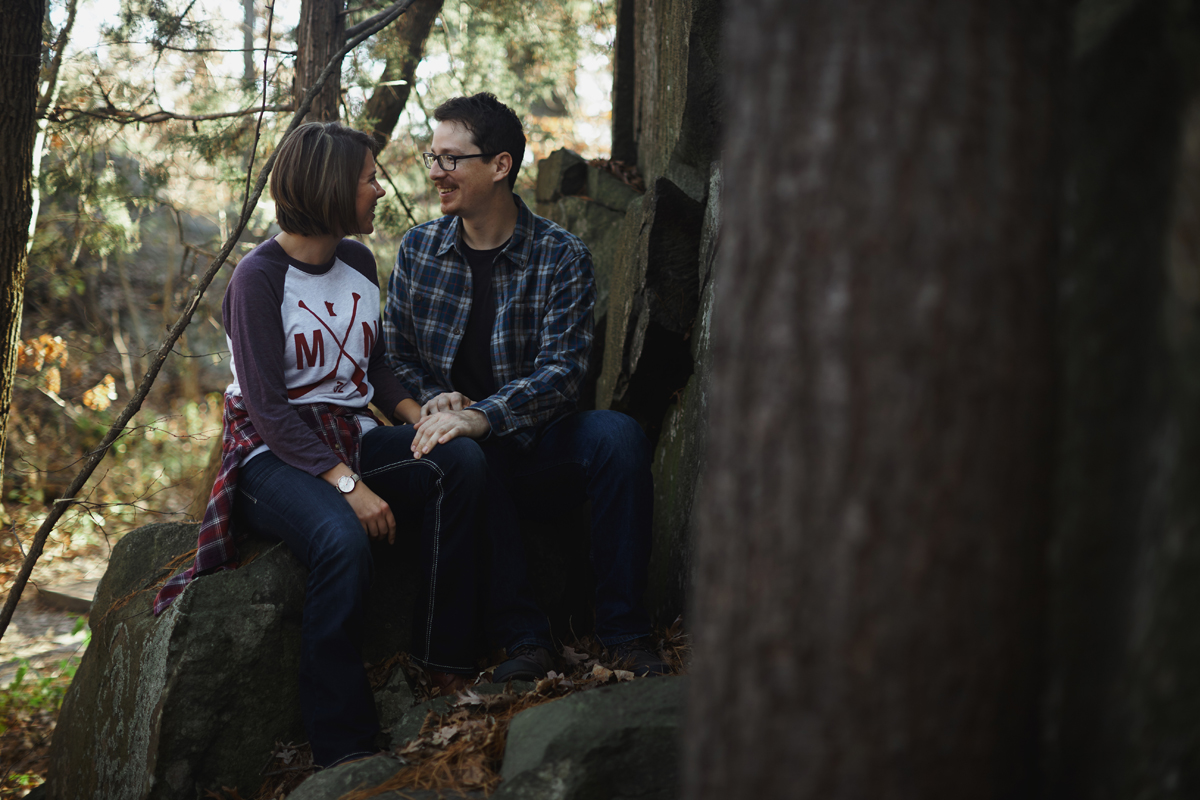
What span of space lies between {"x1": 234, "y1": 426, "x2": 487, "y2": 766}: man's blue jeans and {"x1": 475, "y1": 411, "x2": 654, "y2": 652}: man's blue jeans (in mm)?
132

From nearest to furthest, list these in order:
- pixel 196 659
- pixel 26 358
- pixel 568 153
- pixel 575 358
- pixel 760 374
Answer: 1. pixel 760 374
2. pixel 196 659
3. pixel 575 358
4. pixel 568 153
5. pixel 26 358

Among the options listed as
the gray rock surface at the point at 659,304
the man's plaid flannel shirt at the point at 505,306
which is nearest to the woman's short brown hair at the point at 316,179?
the man's plaid flannel shirt at the point at 505,306

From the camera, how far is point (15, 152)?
157 inches

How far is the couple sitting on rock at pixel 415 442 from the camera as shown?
295 cm

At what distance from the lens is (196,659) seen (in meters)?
2.96

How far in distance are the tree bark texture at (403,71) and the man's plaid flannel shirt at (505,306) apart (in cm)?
329

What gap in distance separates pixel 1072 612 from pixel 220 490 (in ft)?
9.26

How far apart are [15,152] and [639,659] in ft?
12.6

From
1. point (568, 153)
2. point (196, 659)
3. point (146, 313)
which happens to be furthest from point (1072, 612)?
point (146, 313)

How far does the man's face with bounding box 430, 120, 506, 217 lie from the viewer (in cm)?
365

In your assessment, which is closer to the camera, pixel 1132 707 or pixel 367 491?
pixel 1132 707

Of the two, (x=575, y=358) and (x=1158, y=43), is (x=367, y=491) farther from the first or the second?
(x=1158, y=43)

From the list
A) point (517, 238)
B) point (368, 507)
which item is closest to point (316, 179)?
point (517, 238)

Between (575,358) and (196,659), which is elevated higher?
(575,358)
